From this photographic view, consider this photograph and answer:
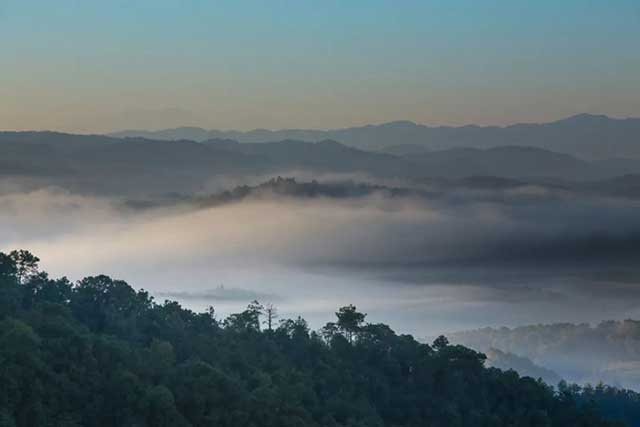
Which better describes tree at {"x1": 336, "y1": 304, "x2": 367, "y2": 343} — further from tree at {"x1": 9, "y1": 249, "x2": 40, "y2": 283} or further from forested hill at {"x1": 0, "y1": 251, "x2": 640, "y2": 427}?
tree at {"x1": 9, "y1": 249, "x2": 40, "y2": 283}

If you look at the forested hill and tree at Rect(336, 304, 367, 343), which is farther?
tree at Rect(336, 304, 367, 343)

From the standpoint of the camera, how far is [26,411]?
240 feet

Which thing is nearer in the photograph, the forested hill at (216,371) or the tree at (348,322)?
the forested hill at (216,371)

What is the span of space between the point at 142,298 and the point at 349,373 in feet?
57.3

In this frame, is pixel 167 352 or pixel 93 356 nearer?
pixel 93 356

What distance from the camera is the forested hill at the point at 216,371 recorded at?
78.4 m

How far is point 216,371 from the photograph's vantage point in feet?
282

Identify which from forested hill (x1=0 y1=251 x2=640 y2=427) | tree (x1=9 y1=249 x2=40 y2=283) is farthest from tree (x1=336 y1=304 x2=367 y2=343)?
tree (x1=9 y1=249 x2=40 y2=283)

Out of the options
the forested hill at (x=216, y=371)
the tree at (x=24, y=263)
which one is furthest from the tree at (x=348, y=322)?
the tree at (x=24, y=263)

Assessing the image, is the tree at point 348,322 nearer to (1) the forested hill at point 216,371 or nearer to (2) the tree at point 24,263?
(1) the forested hill at point 216,371

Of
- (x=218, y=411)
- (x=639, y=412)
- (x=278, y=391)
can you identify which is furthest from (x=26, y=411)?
(x=639, y=412)

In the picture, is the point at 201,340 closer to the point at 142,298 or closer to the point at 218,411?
the point at 142,298

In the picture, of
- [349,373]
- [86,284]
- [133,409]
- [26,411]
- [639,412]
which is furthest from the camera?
[639,412]

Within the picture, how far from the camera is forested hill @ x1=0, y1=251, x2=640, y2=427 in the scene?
7844 centimetres
